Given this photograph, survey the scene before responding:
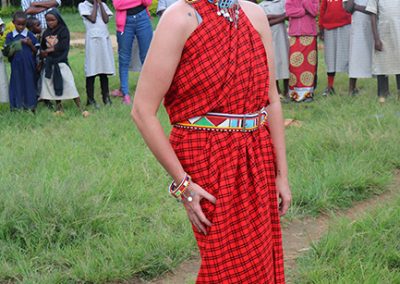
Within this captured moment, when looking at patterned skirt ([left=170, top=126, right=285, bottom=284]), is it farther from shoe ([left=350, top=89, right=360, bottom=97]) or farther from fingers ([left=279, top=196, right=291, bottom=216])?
shoe ([left=350, top=89, right=360, bottom=97])

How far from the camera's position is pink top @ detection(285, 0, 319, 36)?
759cm

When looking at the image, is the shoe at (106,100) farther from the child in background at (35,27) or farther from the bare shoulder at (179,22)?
the bare shoulder at (179,22)

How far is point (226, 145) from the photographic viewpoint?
203 centimetres

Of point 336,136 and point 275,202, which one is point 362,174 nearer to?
point 336,136

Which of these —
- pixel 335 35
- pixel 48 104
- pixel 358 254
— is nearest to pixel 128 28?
Answer: pixel 48 104

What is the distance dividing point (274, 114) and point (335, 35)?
6056mm

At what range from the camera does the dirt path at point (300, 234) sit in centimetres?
331

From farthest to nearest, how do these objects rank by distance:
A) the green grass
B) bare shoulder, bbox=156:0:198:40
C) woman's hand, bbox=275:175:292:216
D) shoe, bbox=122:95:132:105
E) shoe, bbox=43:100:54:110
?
1. shoe, bbox=122:95:132:105
2. shoe, bbox=43:100:54:110
3. the green grass
4. woman's hand, bbox=275:175:292:216
5. bare shoulder, bbox=156:0:198:40

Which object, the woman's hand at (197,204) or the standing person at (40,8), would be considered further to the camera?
the standing person at (40,8)

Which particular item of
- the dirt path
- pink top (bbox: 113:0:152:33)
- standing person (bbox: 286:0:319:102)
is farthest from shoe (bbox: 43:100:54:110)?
the dirt path

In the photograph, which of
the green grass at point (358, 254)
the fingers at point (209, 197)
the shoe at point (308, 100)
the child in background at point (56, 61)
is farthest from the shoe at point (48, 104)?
the fingers at point (209, 197)

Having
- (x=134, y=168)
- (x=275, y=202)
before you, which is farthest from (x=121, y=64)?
(x=275, y=202)

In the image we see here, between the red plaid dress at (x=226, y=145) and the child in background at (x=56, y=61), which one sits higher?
the red plaid dress at (x=226, y=145)

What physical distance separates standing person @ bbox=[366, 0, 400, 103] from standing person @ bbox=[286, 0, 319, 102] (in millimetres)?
753
